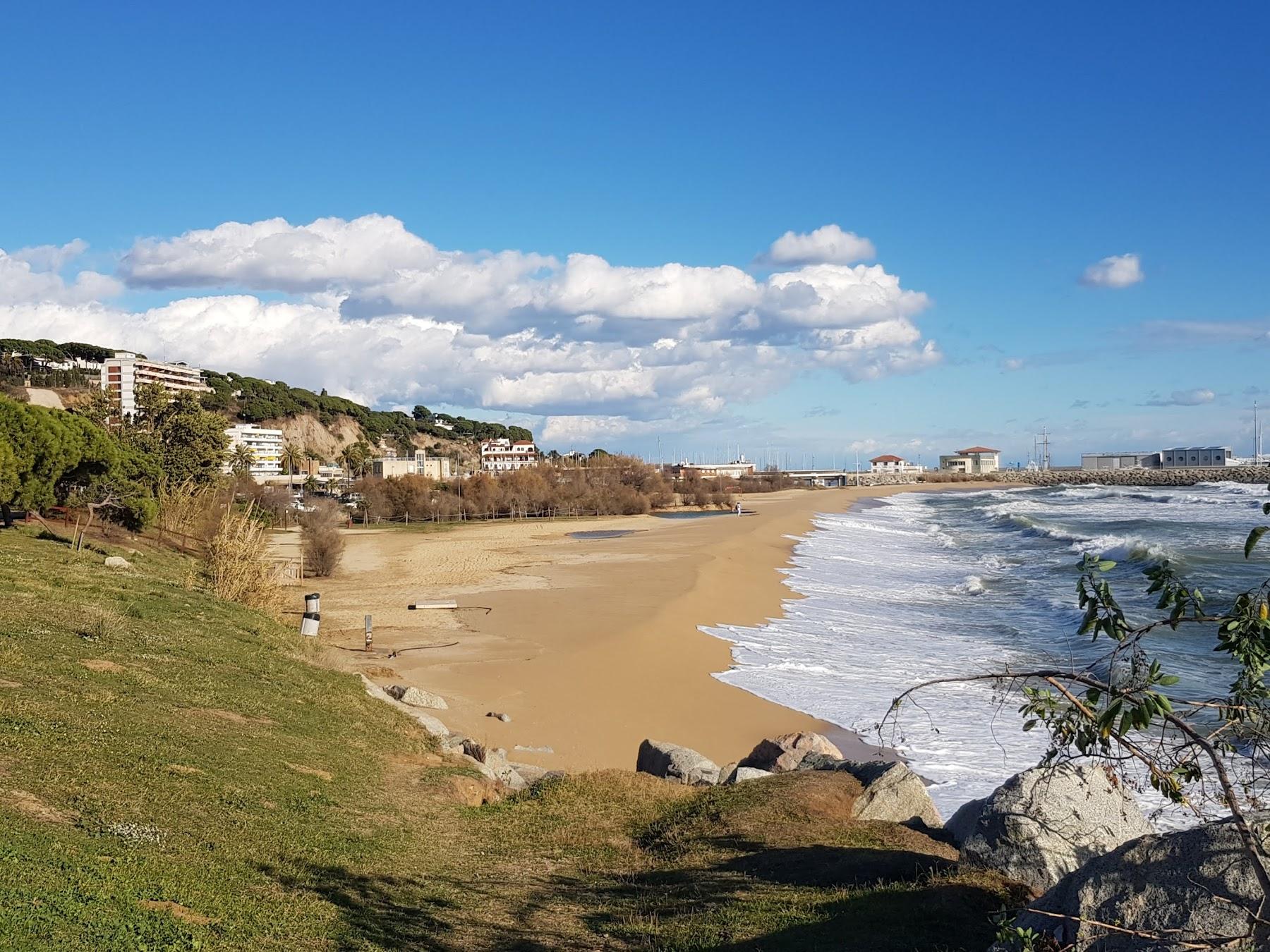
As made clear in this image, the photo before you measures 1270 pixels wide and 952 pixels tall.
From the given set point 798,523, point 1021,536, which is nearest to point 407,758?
point 1021,536

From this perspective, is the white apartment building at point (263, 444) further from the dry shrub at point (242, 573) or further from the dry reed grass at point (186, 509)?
the dry shrub at point (242, 573)

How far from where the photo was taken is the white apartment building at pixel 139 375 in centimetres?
9869

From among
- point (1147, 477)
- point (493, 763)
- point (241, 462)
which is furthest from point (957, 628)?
point (1147, 477)

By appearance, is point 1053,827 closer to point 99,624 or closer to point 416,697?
point 416,697

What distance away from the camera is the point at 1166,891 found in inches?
189

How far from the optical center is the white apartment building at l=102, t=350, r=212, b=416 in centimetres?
9869

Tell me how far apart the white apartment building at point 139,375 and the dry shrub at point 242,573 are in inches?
2948

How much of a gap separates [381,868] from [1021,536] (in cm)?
5107

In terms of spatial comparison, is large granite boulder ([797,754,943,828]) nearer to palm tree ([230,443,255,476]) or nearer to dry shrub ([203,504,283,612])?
dry shrub ([203,504,283,612])

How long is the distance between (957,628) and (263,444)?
104m

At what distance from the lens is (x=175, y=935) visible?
5688 mm

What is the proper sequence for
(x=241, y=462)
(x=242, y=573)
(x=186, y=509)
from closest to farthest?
(x=242, y=573) → (x=186, y=509) → (x=241, y=462)

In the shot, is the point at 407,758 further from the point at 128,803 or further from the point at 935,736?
the point at 935,736

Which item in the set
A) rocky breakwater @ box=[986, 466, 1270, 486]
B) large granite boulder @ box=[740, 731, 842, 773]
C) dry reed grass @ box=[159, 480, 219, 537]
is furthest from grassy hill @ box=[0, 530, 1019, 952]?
rocky breakwater @ box=[986, 466, 1270, 486]
